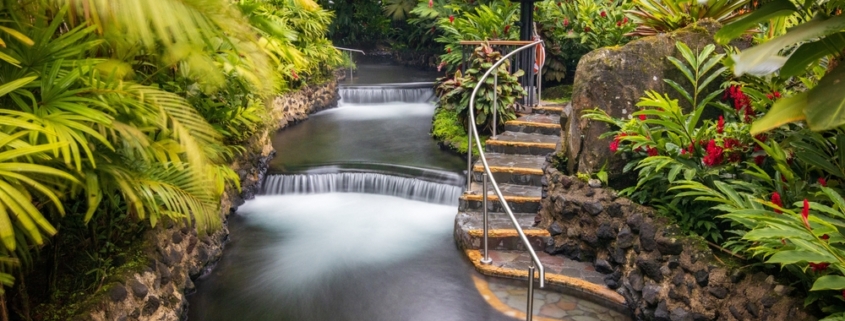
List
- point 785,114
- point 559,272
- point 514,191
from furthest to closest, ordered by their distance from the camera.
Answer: point 514,191 → point 559,272 → point 785,114

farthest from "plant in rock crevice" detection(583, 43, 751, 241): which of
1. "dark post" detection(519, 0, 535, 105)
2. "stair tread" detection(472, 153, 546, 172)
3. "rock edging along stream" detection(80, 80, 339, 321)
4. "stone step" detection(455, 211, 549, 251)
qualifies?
"rock edging along stream" detection(80, 80, 339, 321)

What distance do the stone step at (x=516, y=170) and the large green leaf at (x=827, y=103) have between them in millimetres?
3720

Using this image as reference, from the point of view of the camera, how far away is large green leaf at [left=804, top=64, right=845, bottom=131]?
1941 mm

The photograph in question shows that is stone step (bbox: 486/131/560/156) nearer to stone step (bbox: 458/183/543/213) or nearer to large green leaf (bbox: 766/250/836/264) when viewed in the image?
stone step (bbox: 458/183/543/213)

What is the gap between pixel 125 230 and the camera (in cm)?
397

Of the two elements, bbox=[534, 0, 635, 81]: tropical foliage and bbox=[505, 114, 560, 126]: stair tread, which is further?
bbox=[534, 0, 635, 81]: tropical foliage

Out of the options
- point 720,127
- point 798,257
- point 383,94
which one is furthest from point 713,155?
point 383,94

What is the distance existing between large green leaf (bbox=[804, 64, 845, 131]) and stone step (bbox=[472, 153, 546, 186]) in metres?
3.72

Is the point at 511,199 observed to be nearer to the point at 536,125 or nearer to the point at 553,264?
the point at 553,264

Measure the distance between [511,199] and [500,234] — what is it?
0.48 m

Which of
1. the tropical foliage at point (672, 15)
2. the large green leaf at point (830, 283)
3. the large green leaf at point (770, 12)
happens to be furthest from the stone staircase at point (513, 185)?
the large green leaf at point (770, 12)

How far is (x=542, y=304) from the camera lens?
4.41 m

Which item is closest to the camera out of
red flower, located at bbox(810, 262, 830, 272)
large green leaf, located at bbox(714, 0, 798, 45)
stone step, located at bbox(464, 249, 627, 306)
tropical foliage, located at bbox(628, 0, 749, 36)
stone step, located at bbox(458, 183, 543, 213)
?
large green leaf, located at bbox(714, 0, 798, 45)

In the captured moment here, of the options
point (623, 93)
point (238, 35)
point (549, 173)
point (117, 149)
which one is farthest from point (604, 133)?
point (117, 149)
